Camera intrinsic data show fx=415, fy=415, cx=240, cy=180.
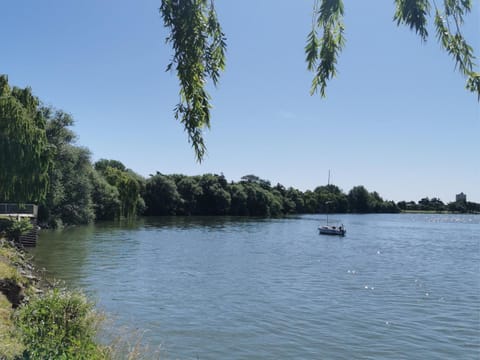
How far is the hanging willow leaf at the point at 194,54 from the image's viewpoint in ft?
12.8

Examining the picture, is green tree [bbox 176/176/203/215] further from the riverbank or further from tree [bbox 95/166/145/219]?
the riverbank

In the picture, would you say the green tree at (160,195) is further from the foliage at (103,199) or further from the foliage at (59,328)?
the foliage at (59,328)

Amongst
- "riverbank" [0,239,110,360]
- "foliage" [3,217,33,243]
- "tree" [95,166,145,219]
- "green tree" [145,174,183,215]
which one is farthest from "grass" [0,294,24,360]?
"green tree" [145,174,183,215]

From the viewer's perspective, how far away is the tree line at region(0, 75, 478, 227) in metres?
29.8

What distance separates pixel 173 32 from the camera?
3.96 meters

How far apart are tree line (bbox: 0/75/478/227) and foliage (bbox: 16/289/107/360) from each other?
23383 mm

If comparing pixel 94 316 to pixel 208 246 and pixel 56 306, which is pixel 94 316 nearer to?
pixel 56 306

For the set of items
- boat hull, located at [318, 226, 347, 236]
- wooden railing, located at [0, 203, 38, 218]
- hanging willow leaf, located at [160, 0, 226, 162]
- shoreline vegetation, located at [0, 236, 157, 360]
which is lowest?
boat hull, located at [318, 226, 347, 236]

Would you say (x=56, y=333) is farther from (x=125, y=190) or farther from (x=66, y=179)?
(x=125, y=190)

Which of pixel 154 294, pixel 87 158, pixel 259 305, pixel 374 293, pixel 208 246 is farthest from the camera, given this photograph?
pixel 87 158

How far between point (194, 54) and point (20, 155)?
29.6 metres

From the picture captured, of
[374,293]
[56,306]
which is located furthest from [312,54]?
[374,293]

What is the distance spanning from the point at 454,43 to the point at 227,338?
39.4ft

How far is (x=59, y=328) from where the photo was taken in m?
8.45
